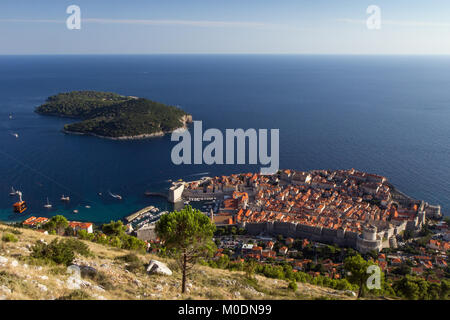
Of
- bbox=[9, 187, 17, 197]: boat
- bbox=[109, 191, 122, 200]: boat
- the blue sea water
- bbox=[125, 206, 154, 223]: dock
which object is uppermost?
the blue sea water

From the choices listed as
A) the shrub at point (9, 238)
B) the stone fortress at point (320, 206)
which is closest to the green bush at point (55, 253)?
the shrub at point (9, 238)

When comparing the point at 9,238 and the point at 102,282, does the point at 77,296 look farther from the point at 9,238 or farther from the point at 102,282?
the point at 9,238

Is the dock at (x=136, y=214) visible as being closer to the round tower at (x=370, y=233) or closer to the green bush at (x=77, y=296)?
the round tower at (x=370, y=233)

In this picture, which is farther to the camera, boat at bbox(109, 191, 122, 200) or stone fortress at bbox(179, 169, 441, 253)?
boat at bbox(109, 191, 122, 200)

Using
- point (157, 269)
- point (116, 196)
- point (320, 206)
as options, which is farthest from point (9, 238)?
point (320, 206)

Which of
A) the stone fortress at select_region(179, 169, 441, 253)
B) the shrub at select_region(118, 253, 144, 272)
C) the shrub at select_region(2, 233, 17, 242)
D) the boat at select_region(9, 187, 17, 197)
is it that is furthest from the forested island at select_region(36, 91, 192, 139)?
the shrub at select_region(118, 253, 144, 272)

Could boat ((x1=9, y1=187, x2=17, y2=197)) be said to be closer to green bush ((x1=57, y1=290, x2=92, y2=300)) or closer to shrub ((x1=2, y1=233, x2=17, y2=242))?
shrub ((x1=2, y1=233, x2=17, y2=242))
